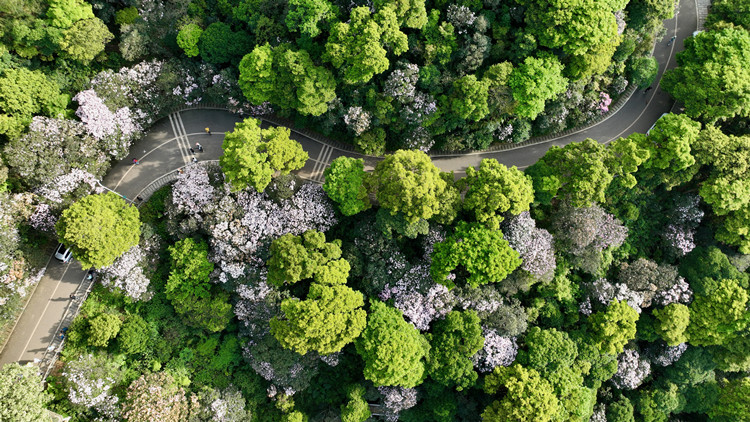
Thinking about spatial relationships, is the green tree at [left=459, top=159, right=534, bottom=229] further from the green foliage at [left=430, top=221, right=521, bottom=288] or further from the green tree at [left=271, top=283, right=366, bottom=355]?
the green tree at [left=271, top=283, right=366, bottom=355]

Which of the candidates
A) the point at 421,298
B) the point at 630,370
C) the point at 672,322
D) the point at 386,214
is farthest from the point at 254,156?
the point at 630,370

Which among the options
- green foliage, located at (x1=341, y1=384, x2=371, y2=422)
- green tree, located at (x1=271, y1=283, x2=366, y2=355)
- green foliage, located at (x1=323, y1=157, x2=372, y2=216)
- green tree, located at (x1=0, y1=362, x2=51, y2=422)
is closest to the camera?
green tree, located at (x1=0, y1=362, x2=51, y2=422)

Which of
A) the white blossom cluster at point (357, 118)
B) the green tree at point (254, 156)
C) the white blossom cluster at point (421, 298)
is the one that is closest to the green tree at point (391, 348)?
the white blossom cluster at point (421, 298)

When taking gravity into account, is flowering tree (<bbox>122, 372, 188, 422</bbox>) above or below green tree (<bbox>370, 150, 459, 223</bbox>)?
below

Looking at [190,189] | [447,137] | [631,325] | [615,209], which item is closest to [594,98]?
[615,209]

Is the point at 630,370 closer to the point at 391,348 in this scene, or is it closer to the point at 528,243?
the point at 528,243

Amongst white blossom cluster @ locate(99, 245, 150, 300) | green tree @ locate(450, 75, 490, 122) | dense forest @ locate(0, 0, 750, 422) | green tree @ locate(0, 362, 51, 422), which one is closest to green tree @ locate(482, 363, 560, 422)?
dense forest @ locate(0, 0, 750, 422)
